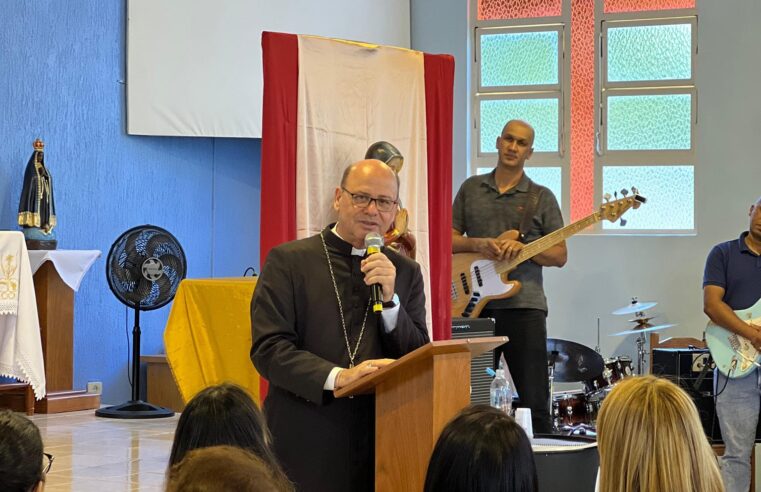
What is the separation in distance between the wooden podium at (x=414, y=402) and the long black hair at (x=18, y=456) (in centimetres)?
90

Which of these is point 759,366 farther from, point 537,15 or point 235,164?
point 235,164

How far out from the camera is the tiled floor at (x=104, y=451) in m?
5.16

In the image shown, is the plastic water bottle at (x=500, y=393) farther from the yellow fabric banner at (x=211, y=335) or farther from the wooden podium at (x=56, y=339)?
the wooden podium at (x=56, y=339)

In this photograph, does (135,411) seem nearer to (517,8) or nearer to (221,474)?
(517,8)

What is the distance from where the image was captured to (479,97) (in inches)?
382

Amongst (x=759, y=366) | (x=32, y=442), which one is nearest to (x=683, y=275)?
(x=759, y=366)

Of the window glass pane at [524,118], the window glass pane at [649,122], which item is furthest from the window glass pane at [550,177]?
the window glass pane at [649,122]

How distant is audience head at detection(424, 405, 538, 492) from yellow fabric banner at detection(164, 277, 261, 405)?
2.62 m

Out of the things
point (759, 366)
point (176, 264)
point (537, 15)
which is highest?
point (537, 15)

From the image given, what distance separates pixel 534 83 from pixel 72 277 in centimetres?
430

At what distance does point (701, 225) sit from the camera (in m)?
9.09

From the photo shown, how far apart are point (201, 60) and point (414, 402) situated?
6.69 metres

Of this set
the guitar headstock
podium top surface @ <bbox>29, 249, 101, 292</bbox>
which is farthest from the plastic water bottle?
podium top surface @ <bbox>29, 249, 101, 292</bbox>

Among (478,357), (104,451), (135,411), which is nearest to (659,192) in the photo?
(478,357)
